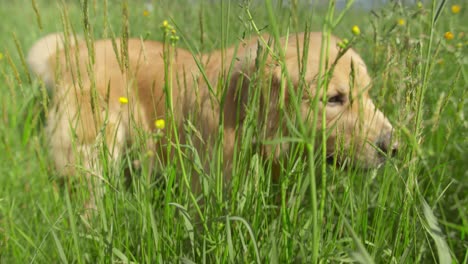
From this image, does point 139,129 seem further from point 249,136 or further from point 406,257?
point 406,257

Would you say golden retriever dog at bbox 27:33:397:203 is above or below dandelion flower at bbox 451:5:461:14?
below

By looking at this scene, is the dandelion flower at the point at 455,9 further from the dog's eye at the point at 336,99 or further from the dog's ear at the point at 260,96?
the dog's ear at the point at 260,96

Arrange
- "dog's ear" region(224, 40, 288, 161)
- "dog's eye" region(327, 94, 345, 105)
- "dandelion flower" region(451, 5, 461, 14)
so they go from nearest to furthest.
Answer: "dog's ear" region(224, 40, 288, 161) < "dog's eye" region(327, 94, 345, 105) < "dandelion flower" region(451, 5, 461, 14)

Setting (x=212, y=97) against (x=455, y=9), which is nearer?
(x=212, y=97)

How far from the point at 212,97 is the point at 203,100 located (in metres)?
0.72

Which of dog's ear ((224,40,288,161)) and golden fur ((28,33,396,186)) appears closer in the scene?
dog's ear ((224,40,288,161))

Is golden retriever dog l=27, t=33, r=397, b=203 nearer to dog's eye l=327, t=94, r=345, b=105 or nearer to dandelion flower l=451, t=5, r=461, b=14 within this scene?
dog's eye l=327, t=94, r=345, b=105

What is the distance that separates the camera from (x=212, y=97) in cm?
136

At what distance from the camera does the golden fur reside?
132cm

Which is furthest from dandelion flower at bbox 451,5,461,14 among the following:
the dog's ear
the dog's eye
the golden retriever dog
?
the dog's ear

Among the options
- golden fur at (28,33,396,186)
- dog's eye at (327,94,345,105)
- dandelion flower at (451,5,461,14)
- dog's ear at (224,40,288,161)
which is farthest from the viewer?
dandelion flower at (451,5,461,14)

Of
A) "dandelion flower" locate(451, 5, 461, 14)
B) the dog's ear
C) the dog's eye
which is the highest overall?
"dandelion flower" locate(451, 5, 461, 14)

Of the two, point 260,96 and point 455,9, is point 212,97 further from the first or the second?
point 455,9

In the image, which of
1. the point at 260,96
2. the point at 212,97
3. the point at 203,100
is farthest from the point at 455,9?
the point at 212,97
